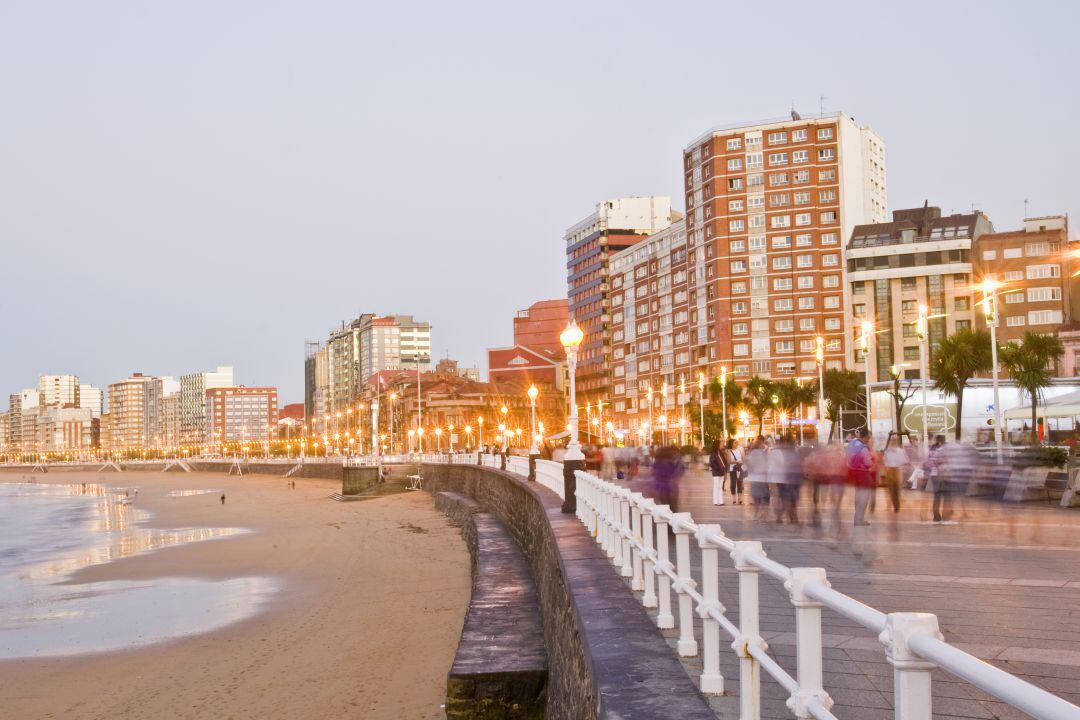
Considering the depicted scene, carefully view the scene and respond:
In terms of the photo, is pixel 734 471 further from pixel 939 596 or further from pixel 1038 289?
pixel 1038 289

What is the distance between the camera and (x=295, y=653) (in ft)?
57.1

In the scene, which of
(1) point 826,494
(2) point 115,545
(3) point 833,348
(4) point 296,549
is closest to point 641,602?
(1) point 826,494

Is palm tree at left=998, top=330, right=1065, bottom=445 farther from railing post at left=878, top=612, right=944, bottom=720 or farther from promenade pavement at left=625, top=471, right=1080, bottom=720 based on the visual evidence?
railing post at left=878, top=612, right=944, bottom=720

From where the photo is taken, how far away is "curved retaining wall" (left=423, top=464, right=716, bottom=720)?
507cm

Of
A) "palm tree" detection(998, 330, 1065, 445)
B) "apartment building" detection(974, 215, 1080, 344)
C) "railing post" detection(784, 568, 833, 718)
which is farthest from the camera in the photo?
"apartment building" detection(974, 215, 1080, 344)

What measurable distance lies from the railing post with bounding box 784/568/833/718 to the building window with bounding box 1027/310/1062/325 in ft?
305

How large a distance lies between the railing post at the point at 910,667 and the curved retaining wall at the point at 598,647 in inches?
93.1

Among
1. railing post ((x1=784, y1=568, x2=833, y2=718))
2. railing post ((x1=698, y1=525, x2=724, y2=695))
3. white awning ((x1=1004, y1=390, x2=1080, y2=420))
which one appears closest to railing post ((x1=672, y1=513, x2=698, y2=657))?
railing post ((x1=698, y1=525, x2=724, y2=695))

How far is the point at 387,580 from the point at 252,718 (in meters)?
12.6

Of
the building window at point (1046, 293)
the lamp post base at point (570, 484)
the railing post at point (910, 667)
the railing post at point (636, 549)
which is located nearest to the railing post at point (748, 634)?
the railing post at point (910, 667)

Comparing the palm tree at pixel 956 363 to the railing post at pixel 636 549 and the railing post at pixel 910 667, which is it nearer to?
the railing post at pixel 636 549

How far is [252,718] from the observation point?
43.9 feet

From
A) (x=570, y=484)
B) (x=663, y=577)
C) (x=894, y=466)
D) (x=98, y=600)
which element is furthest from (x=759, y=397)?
(x=663, y=577)

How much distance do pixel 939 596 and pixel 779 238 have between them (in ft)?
298
